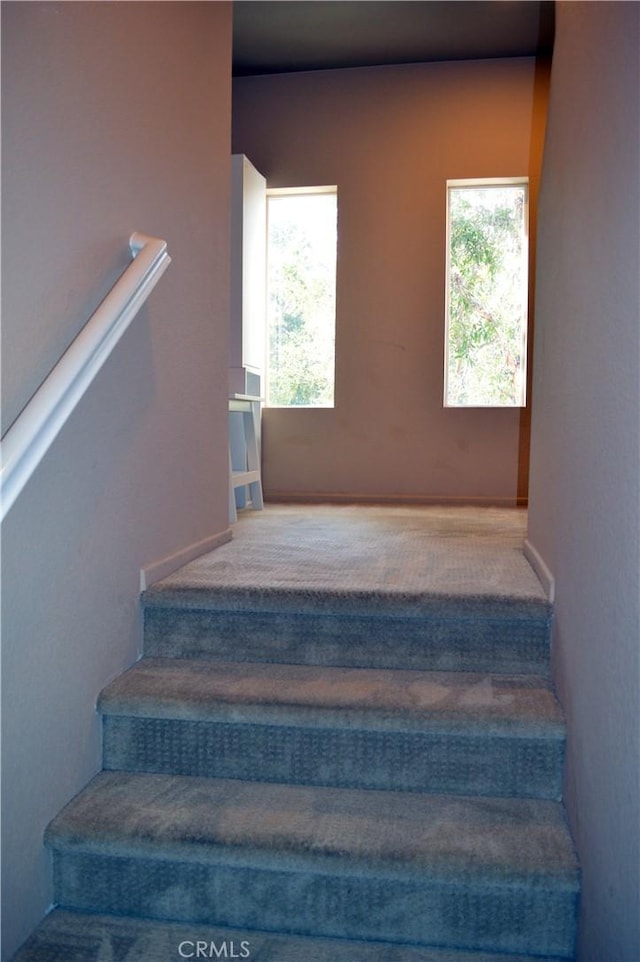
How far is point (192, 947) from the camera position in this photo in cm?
129

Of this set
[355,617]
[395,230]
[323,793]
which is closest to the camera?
[323,793]

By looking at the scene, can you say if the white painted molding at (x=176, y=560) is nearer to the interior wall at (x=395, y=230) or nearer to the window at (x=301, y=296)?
the interior wall at (x=395, y=230)

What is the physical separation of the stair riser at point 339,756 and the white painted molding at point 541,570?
39 centimetres

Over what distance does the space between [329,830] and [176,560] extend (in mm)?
934

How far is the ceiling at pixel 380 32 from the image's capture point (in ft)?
12.3

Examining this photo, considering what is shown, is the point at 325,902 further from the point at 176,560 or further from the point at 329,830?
the point at 176,560

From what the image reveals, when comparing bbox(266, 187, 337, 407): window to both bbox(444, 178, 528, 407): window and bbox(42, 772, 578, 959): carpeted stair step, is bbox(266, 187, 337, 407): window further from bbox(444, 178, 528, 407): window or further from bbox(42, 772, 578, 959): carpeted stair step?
bbox(42, 772, 578, 959): carpeted stair step

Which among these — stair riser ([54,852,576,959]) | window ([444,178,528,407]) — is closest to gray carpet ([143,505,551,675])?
stair riser ([54,852,576,959])

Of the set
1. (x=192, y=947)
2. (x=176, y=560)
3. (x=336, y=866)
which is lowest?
(x=192, y=947)

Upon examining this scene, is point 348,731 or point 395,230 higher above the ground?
point 395,230

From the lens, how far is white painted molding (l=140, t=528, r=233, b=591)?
1.90 meters

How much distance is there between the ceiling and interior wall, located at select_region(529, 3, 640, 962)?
7.69ft

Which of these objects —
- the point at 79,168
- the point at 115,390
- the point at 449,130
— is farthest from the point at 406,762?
the point at 449,130

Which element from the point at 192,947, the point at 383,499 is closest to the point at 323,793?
the point at 192,947
